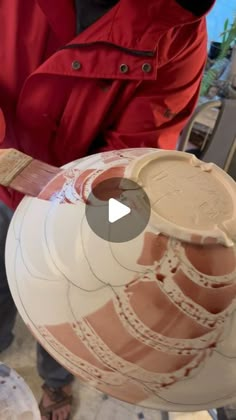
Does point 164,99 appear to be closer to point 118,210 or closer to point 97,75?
point 97,75

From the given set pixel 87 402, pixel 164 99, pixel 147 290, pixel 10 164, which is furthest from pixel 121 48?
pixel 87 402

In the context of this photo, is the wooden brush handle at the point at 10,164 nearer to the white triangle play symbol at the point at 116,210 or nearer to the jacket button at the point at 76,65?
the white triangle play symbol at the point at 116,210

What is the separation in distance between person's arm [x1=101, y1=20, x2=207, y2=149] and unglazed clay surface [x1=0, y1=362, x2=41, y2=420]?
577 mm

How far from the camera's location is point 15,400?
1.04 meters

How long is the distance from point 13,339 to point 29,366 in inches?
3.8

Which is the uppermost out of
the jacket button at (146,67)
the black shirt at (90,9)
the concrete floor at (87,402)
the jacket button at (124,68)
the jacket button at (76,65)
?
the black shirt at (90,9)

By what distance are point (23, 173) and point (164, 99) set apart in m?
0.38

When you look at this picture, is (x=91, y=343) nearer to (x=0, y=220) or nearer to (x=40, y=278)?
(x=40, y=278)

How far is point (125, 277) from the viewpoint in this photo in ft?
1.45

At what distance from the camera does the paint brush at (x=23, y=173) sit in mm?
538

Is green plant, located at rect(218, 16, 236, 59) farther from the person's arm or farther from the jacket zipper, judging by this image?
the jacket zipper

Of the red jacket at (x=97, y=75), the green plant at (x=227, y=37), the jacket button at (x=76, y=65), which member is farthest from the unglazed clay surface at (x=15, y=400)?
the green plant at (x=227, y=37)

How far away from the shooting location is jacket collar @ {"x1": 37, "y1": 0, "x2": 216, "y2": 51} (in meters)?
0.70

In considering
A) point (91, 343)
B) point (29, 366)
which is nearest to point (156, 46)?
point (91, 343)
